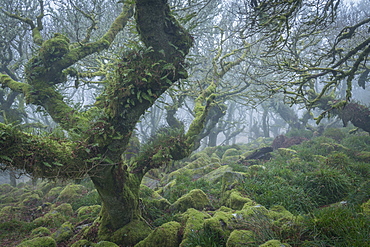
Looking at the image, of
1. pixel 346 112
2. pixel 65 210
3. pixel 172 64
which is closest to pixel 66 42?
pixel 172 64

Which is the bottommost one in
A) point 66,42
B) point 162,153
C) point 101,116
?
point 162,153

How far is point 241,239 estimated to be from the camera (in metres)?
3.64

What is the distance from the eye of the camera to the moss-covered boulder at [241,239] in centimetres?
350

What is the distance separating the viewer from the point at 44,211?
8.64 m

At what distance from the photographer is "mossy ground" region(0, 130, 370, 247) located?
3.57m

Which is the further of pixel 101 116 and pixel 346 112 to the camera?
pixel 346 112

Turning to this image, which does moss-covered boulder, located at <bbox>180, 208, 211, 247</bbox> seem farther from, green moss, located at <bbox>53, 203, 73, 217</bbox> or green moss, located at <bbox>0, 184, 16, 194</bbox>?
green moss, located at <bbox>0, 184, 16, 194</bbox>

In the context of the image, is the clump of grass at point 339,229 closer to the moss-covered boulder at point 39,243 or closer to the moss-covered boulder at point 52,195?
the moss-covered boulder at point 39,243

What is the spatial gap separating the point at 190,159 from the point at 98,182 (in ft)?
39.2

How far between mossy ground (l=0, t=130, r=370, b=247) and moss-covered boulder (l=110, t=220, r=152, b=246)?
21mm

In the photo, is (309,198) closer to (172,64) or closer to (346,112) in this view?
(172,64)

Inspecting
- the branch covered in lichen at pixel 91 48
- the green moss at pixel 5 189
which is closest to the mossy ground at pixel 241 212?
the branch covered in lichen at pixel 91 48

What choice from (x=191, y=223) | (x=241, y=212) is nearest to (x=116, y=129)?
(x=191, y=223)

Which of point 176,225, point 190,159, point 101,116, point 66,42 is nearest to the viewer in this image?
point 101,116
